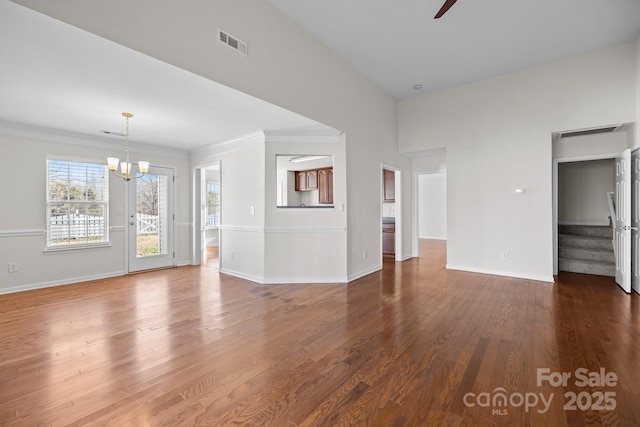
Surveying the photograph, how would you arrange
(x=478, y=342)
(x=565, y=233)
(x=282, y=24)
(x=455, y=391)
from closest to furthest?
(x=455, y=391)
(x=478, y=342)
(x=282, y=24)
(x=565, y=233)

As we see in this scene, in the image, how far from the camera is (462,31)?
4.02 meters

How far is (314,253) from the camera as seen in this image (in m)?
4.86

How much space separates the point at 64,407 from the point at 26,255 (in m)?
4.03

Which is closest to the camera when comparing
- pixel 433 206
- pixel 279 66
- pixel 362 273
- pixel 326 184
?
pixel 279 66

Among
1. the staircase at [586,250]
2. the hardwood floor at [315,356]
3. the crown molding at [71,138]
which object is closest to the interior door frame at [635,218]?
the hardwood floor at [315,356]

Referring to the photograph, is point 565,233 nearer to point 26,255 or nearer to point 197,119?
point 197,119

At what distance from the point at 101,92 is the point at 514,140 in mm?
6174

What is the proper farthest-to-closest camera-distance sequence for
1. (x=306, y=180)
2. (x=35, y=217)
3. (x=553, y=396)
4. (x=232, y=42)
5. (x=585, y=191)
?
(x=306, y=180)
(x=585, y=191)
(x=35, y=217)
(x=232, y=42)
(x=553, y=396)

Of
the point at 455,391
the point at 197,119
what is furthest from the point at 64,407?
the point at 197,119

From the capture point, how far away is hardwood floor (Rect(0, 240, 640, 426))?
1.76m

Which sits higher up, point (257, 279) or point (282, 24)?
point (282, 24)

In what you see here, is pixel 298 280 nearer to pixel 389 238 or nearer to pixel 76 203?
pixel 389 238

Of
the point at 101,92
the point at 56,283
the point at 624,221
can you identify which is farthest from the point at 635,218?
the point at 56,283

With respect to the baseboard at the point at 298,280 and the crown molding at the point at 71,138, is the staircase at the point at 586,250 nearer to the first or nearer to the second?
the baseboard at the point at 298,280
